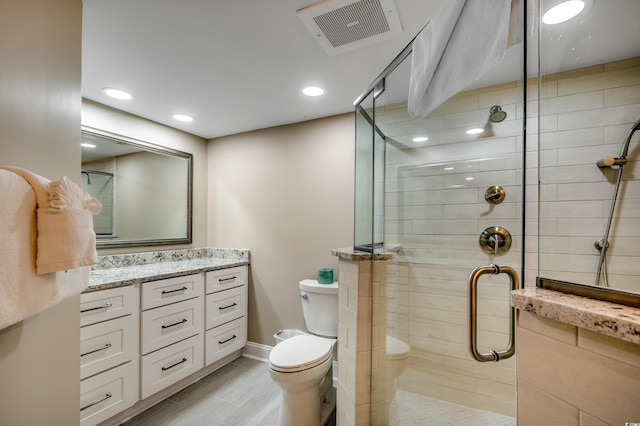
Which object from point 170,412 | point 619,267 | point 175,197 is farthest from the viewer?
point 175,197

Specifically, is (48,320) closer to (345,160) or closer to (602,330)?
(602,330)

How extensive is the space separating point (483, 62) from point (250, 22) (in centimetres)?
106

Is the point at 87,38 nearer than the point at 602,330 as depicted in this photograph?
No

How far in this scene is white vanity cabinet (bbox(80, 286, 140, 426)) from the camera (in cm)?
156

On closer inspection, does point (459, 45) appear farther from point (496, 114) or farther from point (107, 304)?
point (107, 304)

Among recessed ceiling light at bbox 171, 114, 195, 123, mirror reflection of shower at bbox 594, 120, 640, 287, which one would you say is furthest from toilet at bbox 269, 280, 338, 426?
recessed ceiling light at bbox 171, 114, 195, 123

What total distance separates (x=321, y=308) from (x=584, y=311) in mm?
1804

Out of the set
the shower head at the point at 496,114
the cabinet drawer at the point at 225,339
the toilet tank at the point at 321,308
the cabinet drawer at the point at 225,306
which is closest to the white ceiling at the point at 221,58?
the shower head at the point at 496,114

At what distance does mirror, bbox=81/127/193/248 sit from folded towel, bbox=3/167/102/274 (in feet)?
4.48

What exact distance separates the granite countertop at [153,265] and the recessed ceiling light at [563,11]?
2414 mm

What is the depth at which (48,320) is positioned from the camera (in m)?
1.11

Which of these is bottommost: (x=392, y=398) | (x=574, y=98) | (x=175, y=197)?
(x=392, y=398)

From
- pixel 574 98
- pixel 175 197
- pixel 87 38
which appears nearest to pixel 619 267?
pixel 574 98

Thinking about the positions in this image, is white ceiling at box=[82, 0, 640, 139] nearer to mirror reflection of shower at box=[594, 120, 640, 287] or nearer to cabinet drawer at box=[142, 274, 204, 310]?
mirror reflection of shower at box=[594, 120, 640, 287]
